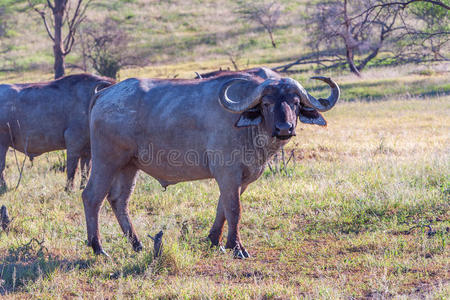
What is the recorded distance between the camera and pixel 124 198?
20.6 ft

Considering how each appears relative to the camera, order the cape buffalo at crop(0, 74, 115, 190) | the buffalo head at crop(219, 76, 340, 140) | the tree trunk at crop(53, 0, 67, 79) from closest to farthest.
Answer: the buffalo head at crop(219, 76, 340, 140), the cape buffalo at crop(0, 74, 115, 190), the tree trunk at crop(53, 0, 67, 79)

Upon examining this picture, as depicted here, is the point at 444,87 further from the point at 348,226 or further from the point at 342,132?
the point at 348,226

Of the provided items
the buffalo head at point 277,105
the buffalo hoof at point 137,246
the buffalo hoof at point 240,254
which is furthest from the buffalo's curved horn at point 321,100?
the buffalo hoof at point 137,246

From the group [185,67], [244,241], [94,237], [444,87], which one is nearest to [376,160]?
[244,241]

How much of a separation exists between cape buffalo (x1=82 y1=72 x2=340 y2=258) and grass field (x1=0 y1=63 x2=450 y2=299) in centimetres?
48

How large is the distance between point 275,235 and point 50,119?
4.64 metres

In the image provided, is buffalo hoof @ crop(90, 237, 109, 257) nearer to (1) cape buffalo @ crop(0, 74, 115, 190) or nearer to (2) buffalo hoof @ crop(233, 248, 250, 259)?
(2) buffalo hoof @ crop(233, 248, 250, 259)

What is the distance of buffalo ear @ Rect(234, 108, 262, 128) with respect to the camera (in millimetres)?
5477

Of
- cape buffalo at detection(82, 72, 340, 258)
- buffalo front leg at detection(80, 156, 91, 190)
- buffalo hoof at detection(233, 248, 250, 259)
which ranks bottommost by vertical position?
buffalo front leg at detection(80, 156, 91, 190)

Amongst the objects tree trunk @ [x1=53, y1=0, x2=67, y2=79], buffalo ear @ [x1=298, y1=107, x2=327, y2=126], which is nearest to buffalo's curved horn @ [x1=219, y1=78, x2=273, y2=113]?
buffalo ear @ [x1=298, y1=107, x2=327, y2=126]

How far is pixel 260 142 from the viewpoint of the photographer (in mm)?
5730

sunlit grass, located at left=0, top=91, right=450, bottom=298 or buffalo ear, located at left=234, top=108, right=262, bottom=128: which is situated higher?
buffalo ear, located at left=234, top=108, right=262, bottom=128

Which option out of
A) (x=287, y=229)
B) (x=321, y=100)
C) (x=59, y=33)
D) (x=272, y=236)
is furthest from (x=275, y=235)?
(x=59, y=33)

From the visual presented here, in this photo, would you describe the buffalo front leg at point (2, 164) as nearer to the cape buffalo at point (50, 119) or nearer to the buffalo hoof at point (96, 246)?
the cape buffalo at point (50, 119)
